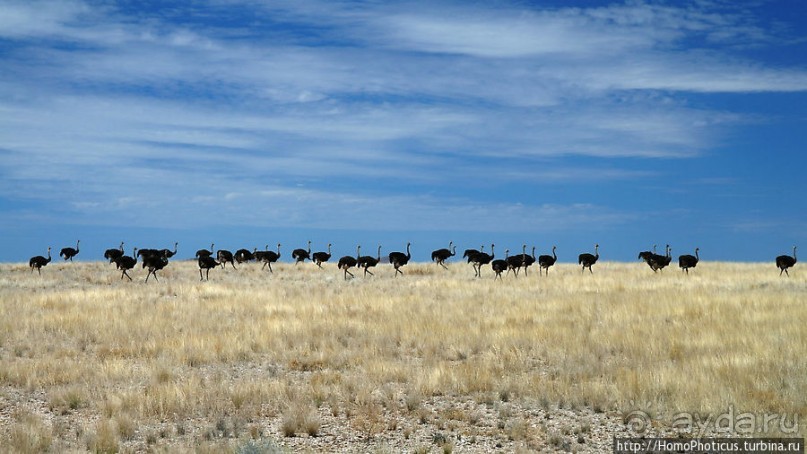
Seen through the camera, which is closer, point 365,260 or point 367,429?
point 367,429

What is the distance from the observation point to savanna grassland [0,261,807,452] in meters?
10.1

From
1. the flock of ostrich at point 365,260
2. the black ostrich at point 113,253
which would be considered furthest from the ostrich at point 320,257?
the black ostrich at point 113,253

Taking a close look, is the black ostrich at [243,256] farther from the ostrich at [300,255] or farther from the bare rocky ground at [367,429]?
the bare rocky ground at [367,429]

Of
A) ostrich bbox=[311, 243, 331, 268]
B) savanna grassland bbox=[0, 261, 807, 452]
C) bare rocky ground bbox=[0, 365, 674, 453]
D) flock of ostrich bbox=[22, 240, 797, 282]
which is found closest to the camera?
bare rocky ground bbox=[0, 365, 674, 453]

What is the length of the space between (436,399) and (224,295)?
17.2 meters

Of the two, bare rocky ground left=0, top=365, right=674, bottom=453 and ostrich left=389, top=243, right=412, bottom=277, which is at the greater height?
ostrich left=389, top=243, right=412, bottom=277

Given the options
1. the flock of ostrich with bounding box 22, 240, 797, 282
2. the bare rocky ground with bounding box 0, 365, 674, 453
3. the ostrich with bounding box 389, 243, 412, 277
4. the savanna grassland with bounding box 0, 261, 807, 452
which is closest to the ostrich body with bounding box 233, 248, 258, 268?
the flock of ostrich with bounding box 22, 240, 797, 282

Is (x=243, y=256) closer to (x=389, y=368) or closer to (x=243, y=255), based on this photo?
(x=243, y=255)

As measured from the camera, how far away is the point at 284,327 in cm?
1903

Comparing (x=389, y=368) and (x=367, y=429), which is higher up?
(x=389, y=368)

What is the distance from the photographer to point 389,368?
45.3ft

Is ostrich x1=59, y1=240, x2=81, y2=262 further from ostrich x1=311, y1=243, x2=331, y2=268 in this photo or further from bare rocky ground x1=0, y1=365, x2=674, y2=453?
bare rocky ground x1=0, y1=365, x2=674, y2=453

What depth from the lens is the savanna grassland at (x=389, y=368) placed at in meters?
10.1

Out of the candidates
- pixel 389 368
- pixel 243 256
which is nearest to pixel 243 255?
pixel 243 256
